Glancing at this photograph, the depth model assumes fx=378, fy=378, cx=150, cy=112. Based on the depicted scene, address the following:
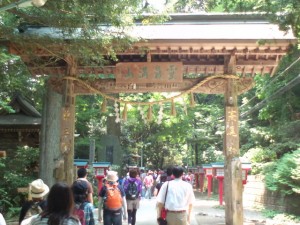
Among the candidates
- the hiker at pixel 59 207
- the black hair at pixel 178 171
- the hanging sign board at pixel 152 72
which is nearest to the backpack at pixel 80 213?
the hiker at pixel 59 207

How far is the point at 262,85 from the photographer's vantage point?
19.3 meters

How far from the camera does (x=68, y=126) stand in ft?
32.6

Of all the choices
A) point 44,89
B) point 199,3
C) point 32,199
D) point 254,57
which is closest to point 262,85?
point 199,3

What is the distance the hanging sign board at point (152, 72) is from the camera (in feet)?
33.0

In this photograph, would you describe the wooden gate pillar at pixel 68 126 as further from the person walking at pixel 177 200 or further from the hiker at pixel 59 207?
the hiker at pixel 59 207

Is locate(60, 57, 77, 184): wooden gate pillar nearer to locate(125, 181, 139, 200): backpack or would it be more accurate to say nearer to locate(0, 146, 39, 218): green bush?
locate(125, 181, 139, 200): backpack

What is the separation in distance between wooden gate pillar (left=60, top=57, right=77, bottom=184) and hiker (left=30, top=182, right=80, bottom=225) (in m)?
6.40

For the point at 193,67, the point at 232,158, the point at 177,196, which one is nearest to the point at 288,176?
the point at 232,158

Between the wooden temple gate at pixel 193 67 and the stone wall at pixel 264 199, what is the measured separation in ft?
21.3

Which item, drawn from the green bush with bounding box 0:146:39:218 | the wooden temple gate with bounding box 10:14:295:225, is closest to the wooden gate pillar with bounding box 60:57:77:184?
the wooden temple gate with bounding box 10:14:295:225

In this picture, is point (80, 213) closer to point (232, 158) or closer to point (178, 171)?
point (178, 171)

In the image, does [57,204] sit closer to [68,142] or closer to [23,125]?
[68,142]

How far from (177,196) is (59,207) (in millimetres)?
3291

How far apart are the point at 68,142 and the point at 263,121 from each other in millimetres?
15647
